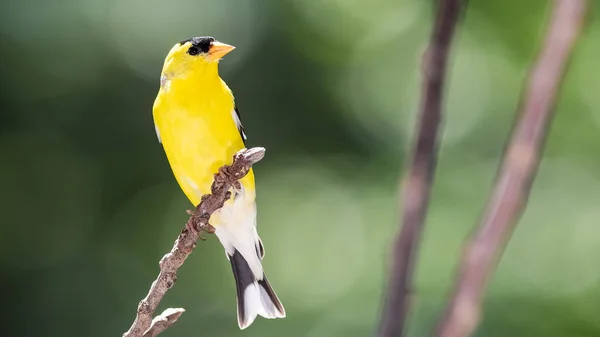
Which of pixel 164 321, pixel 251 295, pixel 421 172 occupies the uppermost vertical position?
pixel 421 172

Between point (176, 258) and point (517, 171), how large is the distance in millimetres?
958

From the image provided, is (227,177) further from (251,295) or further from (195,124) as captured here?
(251,295)

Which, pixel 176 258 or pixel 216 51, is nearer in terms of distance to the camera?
pixel 176 258

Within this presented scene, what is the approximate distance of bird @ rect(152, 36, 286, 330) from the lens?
5.39ft

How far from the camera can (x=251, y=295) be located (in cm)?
178

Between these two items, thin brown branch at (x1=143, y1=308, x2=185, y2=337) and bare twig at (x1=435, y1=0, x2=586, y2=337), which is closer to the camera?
bare twig at (x1=435, y1=0, x2=586, y2=337)

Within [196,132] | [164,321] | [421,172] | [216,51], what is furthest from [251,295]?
[421,172]

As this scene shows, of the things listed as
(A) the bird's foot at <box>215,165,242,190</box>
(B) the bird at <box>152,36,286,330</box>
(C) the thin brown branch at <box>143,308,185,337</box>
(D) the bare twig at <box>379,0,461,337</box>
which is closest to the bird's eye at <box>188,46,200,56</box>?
(B) the bird at <box>152,36,286,330</box>

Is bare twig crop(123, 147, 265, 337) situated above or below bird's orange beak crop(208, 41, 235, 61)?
below

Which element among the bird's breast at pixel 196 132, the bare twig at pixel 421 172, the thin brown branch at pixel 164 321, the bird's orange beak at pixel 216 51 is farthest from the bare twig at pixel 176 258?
the bare twig at pixel 421 172

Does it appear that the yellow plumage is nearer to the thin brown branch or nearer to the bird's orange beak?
the bird's orange beak

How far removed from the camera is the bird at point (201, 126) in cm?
164

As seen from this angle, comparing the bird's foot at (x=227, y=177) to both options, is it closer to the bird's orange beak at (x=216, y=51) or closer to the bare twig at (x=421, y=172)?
the bird's orange beak at (x=216, y=51)

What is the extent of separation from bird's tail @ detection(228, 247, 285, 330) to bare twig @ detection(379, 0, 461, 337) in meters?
1.29
